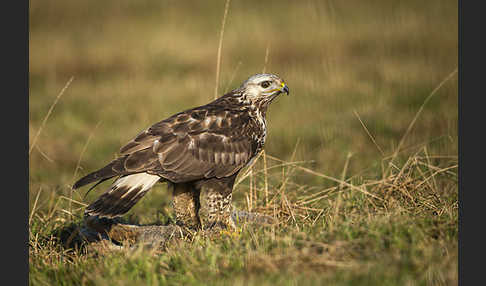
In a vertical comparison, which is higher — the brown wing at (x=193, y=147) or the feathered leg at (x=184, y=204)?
the brown wing at (x=193, y=147)

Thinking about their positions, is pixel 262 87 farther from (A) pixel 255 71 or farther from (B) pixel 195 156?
(A) pixel 255 71

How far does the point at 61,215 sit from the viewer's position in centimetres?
619

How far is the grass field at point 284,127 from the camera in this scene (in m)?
3.81

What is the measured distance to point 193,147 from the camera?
5203 millimetres

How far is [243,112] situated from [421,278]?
8.61 ft

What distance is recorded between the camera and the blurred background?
396 inches

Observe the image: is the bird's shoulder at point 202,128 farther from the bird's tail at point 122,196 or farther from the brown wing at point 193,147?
the bird's tail at point 122,196

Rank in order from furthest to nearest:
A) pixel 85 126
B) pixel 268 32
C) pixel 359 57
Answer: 1. pixel 268 32
2. pixel 359 57
3. pixel 85 126

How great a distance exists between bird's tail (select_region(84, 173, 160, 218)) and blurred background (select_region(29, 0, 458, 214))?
357 centimetres

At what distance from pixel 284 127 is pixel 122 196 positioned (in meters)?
6.32

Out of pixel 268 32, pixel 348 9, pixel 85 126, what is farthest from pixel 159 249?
pixel 348 9

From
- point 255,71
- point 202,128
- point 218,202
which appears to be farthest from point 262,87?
point 255,71

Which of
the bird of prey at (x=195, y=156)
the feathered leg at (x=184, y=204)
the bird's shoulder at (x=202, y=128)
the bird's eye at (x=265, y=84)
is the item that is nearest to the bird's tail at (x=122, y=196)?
the bird of prey at (x=195, y=156)

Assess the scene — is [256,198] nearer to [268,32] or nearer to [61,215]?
[61,215]
